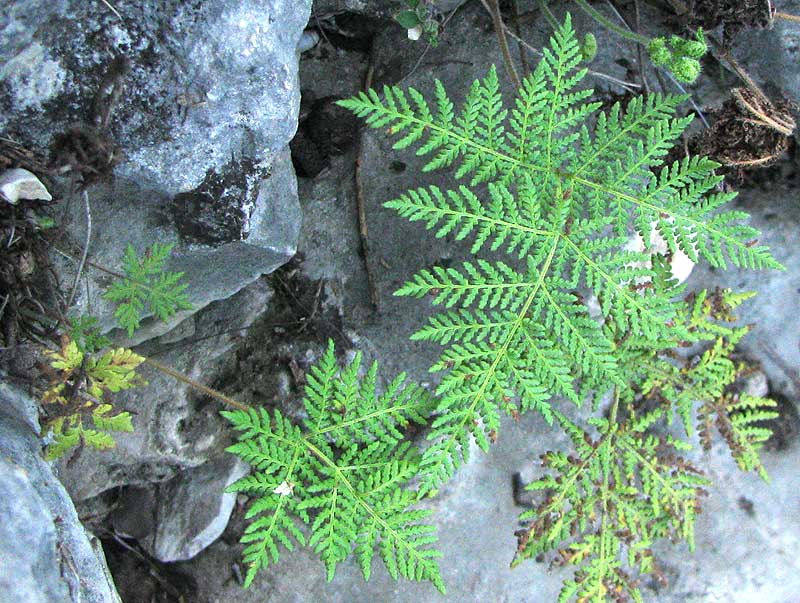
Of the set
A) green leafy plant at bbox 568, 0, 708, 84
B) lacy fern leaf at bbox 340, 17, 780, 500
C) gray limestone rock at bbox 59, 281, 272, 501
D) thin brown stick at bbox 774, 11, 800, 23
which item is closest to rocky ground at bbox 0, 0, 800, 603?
gray limestone rock at bbox 59, 281, 272, 501

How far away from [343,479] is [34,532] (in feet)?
3.85

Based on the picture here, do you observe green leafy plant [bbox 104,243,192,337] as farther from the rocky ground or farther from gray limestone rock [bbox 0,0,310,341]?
the rocky ground

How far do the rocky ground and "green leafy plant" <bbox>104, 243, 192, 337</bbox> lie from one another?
556 millimetres

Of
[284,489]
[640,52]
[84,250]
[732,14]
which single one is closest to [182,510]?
[284,489]

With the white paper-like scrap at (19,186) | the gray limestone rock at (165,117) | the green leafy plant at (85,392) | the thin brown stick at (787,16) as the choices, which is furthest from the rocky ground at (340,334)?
the white paper-like scrap at (19,186)

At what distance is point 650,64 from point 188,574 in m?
3.72

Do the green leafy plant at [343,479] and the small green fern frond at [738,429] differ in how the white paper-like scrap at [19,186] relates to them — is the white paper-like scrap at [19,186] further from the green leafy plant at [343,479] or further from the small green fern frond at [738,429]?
the small green fern frond at [738,429]

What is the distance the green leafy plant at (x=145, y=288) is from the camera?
9.27 feet

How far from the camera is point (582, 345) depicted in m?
2.99

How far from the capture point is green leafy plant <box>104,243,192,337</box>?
2.82 meters

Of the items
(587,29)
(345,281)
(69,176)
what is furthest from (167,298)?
(587,29)

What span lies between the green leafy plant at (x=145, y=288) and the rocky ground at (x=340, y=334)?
0.56 metres

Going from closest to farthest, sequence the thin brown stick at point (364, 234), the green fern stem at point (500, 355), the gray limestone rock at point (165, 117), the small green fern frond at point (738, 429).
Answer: the gray limestone rock at point (165, 117)
the green fern stem at point (500, 355)
the small green fern frond at point (738, 429)
the thin brown stick at point (364, 234)

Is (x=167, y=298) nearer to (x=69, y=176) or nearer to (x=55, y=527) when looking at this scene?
(x=69, y=176)
